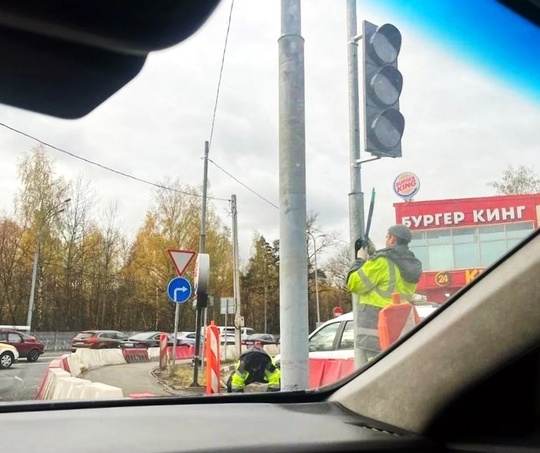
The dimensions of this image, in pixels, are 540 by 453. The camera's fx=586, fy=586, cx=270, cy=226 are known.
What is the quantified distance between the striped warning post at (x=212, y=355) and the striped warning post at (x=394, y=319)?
81 centimetres

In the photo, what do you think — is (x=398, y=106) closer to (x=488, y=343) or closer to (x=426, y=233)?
(x=426, y=233)

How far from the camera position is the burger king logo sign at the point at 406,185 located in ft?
8.59

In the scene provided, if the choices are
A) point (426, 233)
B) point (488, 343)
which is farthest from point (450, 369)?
point (426, 233)

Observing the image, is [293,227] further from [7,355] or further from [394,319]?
[7,355]

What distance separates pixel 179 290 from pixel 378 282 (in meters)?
1.14

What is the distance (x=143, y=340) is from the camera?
240cm

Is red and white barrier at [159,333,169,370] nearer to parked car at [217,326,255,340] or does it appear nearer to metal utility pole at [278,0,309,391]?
parked car at [217,326,255,340]

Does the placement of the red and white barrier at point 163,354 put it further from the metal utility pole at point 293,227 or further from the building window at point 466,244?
the building window at point 466,244

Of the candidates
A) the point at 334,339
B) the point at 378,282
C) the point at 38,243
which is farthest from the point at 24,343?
the point at 334,339

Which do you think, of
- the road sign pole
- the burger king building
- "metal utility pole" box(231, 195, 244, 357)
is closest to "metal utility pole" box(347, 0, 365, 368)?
the burger king building

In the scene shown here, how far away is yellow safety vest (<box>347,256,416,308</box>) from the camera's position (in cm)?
293

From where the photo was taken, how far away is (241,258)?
8.41 feet

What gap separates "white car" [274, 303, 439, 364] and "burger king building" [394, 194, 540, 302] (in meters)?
0.79

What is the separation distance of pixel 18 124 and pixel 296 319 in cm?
233
